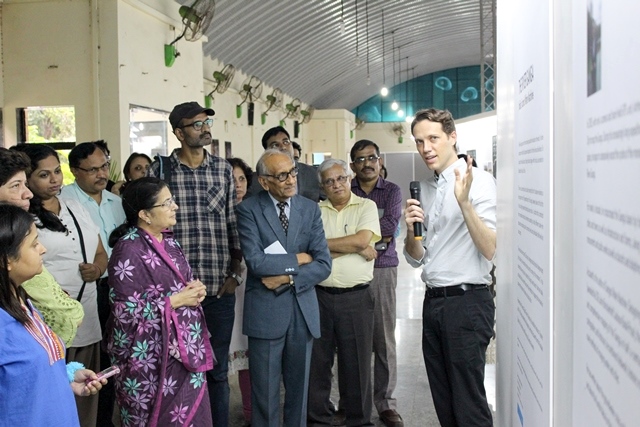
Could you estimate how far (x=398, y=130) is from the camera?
3009 centimetres

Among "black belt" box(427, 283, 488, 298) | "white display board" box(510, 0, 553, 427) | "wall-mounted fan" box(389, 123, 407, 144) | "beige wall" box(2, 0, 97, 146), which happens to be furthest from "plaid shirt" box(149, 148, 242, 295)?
"wall-mounted fan" box(389, 123, 407, 144)

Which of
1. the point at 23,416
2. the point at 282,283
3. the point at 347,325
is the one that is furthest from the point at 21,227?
the point at 347,325

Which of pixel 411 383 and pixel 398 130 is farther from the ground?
pixel 398 130

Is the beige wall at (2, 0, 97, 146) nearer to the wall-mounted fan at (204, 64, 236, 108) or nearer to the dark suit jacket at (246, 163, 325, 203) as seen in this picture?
the dark suit jacket at (246, 163, 325, 203)

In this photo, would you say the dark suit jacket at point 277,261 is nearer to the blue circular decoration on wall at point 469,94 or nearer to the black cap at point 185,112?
the black cap at point 185,112

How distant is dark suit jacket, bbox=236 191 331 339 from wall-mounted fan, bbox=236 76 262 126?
12165mm

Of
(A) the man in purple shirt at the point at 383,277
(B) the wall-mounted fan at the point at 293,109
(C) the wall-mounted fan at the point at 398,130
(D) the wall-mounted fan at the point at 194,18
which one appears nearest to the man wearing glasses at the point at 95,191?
(A) the man in purple shirt at the point at 383,277

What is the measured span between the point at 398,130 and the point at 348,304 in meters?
26.2

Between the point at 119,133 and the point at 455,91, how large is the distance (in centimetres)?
2842

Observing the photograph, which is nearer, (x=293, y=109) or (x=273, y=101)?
→ (x=273, y=101)

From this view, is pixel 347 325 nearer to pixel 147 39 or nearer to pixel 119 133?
pixel 119 133

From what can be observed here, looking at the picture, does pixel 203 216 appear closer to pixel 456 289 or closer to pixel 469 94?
pixel 456 289

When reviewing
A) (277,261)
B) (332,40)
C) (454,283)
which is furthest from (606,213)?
(332,40)

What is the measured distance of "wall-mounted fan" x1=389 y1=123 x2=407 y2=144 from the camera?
2996 cm
